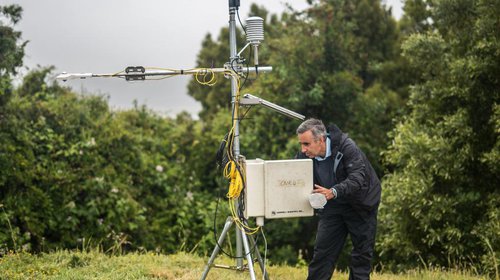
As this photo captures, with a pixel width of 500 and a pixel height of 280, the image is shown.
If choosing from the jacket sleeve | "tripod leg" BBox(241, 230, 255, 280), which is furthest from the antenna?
"tripod leg" BBox(241, 230, 255, 280)

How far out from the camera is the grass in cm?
601

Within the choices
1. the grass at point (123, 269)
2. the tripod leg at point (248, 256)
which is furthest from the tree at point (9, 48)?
the tripod leg at point (248, 256)

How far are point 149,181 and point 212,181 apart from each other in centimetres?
226

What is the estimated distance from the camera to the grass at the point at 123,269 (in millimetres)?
Result: 6008

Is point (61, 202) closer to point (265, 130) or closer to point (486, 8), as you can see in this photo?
point (265, 130)

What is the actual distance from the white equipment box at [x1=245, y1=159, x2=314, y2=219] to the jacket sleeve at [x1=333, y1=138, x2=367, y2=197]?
0.86ft

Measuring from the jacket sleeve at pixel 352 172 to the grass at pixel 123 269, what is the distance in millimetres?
1714

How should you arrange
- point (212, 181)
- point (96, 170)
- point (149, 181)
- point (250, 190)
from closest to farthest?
point (250, 190) → point (96, 170) → point (149, 181) → point (212, 181)

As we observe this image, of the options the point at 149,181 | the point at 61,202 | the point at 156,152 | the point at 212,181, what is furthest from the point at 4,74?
the point at 212,181

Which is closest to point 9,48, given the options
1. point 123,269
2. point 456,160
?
point 123,269

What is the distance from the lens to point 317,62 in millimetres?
13133

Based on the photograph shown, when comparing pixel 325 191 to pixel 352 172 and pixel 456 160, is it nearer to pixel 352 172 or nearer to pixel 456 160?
pixel 352 172

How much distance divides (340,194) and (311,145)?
447 millimetres

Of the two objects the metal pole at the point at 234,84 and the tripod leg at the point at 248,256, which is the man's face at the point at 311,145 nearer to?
the metal pole at the point at 234,84
